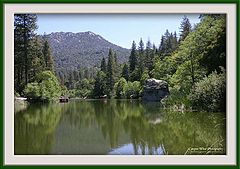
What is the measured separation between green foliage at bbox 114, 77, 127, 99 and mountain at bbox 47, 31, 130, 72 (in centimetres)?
171

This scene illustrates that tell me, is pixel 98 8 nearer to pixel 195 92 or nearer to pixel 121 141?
pixel 121 141

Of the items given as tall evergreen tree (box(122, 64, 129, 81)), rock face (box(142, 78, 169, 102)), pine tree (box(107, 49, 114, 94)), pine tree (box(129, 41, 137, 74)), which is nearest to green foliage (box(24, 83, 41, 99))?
pine tree (box(107, 49, 114, 94))

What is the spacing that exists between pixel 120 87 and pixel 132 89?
1497mm

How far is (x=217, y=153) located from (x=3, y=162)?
3569 mm

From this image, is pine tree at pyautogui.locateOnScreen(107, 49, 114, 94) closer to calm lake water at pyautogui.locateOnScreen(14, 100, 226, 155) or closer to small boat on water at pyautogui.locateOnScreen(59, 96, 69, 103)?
calm lake water at pyautogui.locateOnScreen(14, 100, 226, 155)

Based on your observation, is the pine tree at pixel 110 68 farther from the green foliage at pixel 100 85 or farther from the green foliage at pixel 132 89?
the green foliage at pixel 132 89

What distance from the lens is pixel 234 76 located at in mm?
6188

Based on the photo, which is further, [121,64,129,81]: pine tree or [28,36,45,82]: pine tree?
[121,64,129,81]: pine tree

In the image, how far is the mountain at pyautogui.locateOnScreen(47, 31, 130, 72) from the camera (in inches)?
322

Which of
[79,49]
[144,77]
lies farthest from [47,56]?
[144,77]

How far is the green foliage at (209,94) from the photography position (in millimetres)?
10016

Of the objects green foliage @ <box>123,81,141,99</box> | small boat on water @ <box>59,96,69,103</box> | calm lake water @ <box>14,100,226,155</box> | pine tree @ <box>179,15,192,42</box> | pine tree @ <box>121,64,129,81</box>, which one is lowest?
calm lake water @ <box>14,100,226,155</box>

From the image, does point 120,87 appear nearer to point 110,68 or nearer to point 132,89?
point 132,89

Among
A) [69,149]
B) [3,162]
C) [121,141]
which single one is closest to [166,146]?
[121,141]
